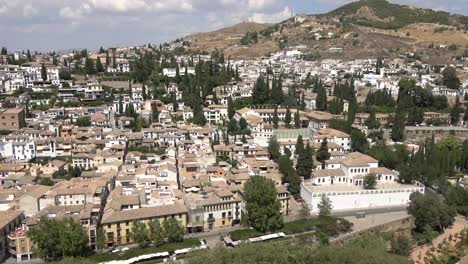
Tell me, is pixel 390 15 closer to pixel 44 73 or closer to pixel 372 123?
pixel 372 123

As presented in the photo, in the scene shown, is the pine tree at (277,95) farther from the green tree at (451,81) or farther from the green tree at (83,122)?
the green tree at (451,81)

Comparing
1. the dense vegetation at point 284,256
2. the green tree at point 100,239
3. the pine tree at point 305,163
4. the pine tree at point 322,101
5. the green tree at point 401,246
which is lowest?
the green tree at point 401,246

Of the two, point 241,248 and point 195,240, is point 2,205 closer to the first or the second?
point 195,240

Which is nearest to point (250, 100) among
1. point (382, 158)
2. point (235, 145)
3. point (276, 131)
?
point (276, 131)

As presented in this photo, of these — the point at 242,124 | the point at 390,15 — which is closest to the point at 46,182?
the point at 242,124

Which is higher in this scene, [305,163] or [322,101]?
[322,101]

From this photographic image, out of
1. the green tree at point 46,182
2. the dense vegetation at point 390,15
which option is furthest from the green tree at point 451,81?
the green tree at point 46,182

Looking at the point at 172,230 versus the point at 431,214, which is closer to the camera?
the point at 172,230
